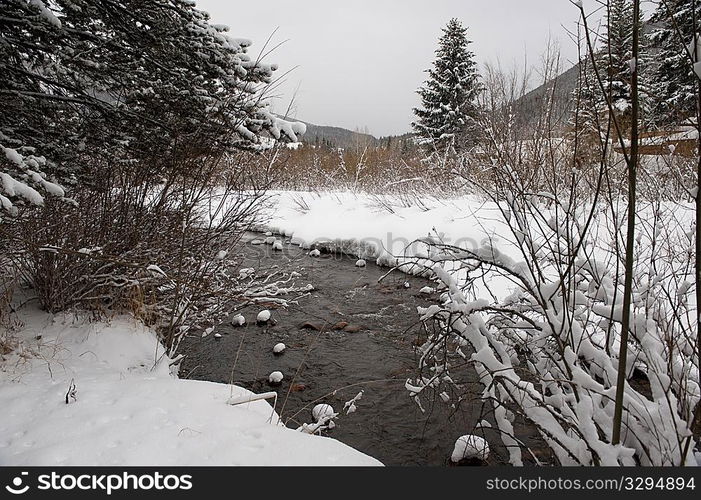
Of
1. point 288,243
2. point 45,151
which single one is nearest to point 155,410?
point 45,151

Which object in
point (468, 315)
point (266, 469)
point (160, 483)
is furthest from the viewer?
point (468, 315)

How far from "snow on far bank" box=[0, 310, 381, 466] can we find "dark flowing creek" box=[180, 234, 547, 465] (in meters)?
0.61

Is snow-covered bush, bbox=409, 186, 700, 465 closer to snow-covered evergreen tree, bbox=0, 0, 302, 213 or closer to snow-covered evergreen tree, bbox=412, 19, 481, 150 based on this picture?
snow-covered evergreen tree, bbox=0, 0, 302, 213

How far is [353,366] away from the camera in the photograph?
4750 millimetres

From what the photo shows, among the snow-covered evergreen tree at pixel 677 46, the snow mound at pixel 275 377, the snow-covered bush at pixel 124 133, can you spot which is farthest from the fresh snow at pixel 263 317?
the snow-covered evergreen tree at pixel 677 46

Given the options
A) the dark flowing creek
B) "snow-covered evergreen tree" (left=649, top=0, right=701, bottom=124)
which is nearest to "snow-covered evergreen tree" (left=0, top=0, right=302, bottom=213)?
the dark flowing creek

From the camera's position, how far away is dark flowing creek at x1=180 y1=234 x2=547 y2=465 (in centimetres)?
340

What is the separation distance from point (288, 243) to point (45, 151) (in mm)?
9072

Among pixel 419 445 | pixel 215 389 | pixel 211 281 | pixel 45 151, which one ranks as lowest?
pixel 419 445

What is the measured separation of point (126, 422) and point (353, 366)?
2841mm

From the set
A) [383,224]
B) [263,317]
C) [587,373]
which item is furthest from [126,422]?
[383,224]

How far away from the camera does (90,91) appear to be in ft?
12.1

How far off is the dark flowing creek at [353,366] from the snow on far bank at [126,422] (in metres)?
0.61

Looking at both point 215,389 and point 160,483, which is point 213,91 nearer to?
point 215,389
